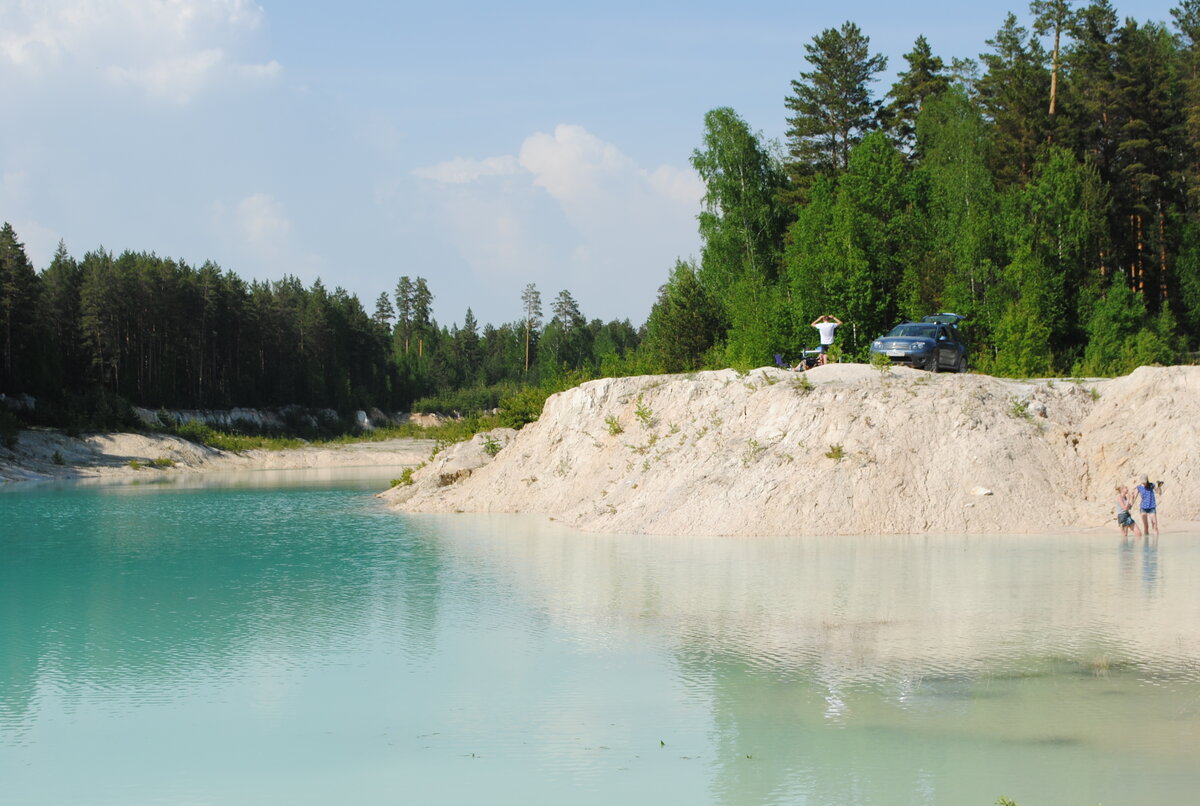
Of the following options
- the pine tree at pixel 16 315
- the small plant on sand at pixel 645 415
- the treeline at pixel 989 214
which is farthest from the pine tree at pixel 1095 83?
the pine tree at pixel 16 315

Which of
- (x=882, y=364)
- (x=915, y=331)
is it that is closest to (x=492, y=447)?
(x=882, y=364)

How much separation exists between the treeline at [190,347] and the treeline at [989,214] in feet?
37.9

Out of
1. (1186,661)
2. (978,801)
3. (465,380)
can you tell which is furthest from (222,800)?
(465,380)

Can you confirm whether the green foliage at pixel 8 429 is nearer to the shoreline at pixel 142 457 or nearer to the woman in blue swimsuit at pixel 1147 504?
the shoreline at pixel 142 457

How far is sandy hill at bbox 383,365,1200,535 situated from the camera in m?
29.0

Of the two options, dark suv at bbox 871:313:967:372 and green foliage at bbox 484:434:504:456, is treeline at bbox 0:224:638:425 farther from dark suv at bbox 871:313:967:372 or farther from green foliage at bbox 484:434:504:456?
dark suv at bbox 871:313:967:372

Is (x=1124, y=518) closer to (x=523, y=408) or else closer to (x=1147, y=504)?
(x=1147, y=504)

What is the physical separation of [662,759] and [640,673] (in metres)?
3.52

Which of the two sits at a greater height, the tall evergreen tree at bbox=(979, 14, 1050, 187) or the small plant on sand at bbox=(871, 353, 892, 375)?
the tall evergreen tree at bbox=(979, 14, 1050, 187)

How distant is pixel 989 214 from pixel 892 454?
30228mm

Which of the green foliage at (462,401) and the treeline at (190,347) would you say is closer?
the treeline at (190,347)

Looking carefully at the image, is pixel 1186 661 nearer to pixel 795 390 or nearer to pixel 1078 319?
pixel 795 390

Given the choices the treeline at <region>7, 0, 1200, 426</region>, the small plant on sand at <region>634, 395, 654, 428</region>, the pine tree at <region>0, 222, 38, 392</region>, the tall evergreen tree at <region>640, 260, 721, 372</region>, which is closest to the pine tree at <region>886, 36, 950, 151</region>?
the treeline at <region>7, 0, 1200, 426</region>

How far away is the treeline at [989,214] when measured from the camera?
5194 centimetres
